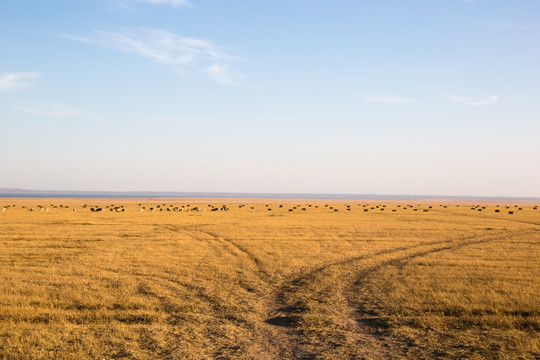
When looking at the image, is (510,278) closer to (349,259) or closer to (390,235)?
(349,259)

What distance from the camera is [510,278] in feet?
59.2

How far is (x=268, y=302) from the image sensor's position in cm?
1468

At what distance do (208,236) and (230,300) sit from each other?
2043 cm

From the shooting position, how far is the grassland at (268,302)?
34.2 feet

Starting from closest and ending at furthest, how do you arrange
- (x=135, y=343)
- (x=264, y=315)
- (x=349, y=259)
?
1. (x=135, y=343)
2. (x=264, y=315)
3. (x=349, y=259)

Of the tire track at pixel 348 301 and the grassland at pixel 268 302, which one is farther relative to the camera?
the tire track at pixel 348 301

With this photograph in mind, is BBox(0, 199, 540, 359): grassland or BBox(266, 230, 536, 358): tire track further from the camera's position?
BBox(266, 230, 536, 358): tire track

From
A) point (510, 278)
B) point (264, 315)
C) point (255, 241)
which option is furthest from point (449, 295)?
point (255, 241)

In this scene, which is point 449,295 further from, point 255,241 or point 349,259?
point 255,241

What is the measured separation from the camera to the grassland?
10.4 meters

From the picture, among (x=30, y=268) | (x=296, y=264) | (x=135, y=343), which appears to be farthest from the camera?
(x=296, y=264)

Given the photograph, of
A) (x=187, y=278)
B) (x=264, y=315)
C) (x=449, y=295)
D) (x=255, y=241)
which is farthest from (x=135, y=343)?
(x=255, y=241)

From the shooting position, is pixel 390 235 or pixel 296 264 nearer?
pixel 296 264

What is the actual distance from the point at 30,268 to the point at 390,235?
2629cm
